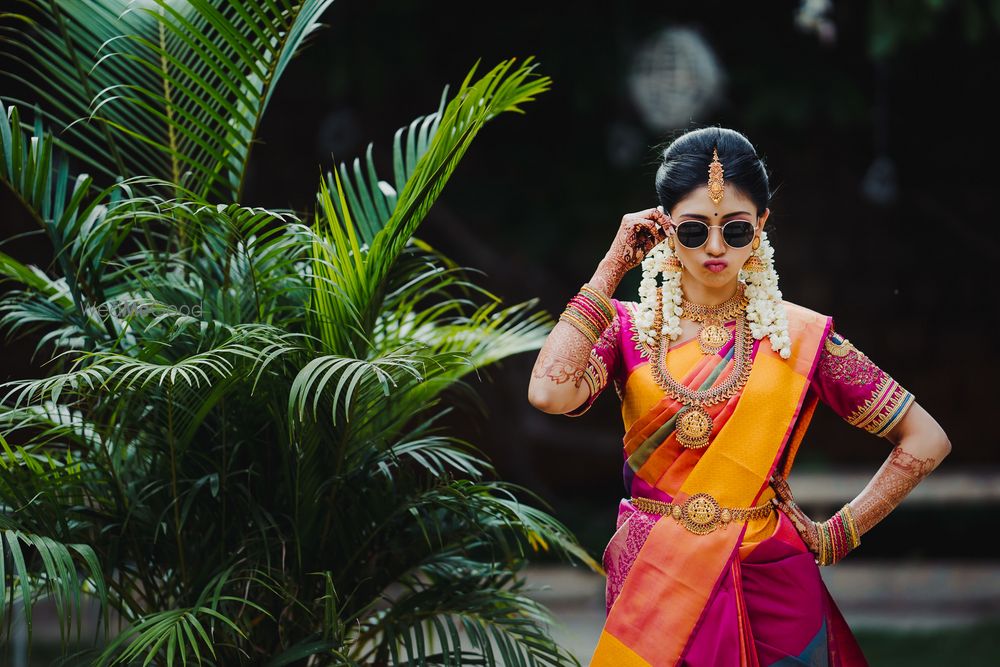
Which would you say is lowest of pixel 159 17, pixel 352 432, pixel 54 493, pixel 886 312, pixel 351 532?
pixel 54 493

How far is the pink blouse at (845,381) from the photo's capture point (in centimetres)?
260

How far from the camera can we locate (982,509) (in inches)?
321

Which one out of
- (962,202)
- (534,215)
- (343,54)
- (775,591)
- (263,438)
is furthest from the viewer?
(962,202)

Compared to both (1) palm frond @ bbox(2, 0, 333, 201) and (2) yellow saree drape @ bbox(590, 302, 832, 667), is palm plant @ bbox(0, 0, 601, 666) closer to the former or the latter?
(1) palm frond @ bbox(2, 0, 333, 201)

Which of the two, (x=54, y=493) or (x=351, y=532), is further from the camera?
(x=351, y=532)

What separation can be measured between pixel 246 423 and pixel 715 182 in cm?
129

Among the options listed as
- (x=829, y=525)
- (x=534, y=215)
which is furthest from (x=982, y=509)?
(x=829, y=525)

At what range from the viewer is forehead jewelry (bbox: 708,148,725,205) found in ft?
8.21

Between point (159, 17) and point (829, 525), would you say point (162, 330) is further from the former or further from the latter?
point (829, 525)

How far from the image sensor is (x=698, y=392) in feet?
8.31

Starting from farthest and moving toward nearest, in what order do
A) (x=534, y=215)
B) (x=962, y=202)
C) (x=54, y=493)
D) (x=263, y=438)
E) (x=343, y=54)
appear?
1. (x=962, y=202)
2. (x=534, y=215)
3. (x=343, y=54)
4. (x=263, y=438)
5. (x=54, y=493)

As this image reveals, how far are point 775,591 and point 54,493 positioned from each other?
5.39 ft

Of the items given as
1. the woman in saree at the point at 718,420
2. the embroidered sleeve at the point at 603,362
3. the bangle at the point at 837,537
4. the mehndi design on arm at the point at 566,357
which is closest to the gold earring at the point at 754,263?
the woman in saree at the point at 718,420

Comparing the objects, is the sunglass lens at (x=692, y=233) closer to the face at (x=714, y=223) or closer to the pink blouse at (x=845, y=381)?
the face at (x=714, y=223)
